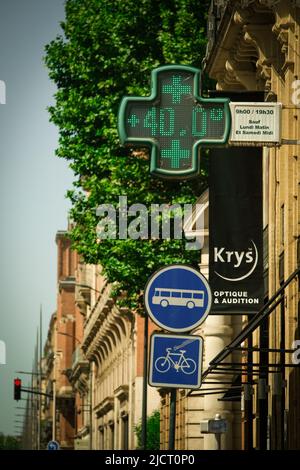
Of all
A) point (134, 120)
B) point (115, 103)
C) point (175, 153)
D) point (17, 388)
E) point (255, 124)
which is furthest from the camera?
point (17, 388)

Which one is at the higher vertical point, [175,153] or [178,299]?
[175,153]

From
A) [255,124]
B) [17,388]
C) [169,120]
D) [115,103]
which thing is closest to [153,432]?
[115,103]

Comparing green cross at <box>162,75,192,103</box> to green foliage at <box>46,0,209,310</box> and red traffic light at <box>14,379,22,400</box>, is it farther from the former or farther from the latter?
red traffic light at <box>14,379,22,400</box>

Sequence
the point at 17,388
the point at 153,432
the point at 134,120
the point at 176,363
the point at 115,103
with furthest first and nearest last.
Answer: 1. the point at 17,388
2. the point at 153,432
3. the point at 115,103
4. the point at 176,363
5. the point at 134,120

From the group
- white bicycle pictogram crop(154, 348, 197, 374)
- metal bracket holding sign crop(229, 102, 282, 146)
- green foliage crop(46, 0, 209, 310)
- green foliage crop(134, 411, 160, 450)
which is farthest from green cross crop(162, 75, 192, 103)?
green foliage crop(134, 411, 160, 450)

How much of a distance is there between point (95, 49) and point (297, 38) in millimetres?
16662

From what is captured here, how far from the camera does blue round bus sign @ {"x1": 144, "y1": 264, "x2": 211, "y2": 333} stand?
14.8 meters

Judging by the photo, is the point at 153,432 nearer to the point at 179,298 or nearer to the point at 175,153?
the point at 179,298

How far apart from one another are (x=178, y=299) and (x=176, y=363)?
0.63m

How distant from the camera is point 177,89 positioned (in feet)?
46.1

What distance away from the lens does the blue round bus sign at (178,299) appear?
48.5 feet

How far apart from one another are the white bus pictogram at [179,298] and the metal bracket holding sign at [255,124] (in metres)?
1.53

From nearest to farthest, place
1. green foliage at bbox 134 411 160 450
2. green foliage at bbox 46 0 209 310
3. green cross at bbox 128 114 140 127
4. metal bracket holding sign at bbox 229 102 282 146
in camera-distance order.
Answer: green cross at bbox 128 114 140 127
metal bracket holding sign at bbox 229 102 282 146
green foliage at bbox 46 0 209 310
green foliage at bbox 134 411 160 450
